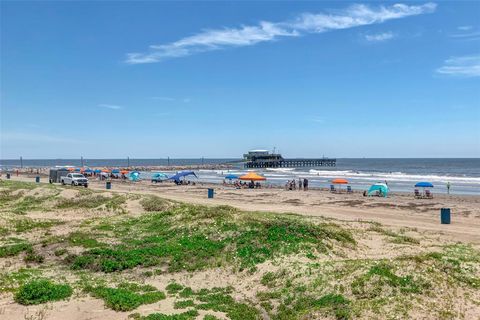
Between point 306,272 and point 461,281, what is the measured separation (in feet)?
12.6

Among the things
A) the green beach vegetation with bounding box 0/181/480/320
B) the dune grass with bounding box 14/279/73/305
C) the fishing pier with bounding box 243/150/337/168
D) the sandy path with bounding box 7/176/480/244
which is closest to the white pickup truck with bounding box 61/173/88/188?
the sandy path with bounding box 7/176/480/244

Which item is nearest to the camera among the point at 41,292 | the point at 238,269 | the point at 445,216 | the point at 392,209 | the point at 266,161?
the point at 41,292

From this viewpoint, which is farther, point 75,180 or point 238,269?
point 75,180

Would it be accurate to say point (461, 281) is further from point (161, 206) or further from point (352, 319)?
point (161, 206)

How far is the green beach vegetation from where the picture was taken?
1025 centimetres

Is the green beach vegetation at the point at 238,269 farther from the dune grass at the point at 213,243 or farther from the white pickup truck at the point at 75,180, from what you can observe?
the white pickup truck at the point at 75,180

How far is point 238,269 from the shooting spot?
1352 cm

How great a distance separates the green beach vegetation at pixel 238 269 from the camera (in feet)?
33.6

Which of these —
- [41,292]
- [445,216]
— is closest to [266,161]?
[445,216]

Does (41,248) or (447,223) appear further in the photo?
(447,223)

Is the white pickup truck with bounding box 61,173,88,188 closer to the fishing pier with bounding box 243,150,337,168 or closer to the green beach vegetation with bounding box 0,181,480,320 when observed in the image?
the green beach vegetation with bounding box 0,181,480,320

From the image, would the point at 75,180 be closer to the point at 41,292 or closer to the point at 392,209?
the point at 392,209

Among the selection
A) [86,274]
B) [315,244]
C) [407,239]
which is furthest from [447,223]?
[86,274]

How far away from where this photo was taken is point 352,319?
941cm
